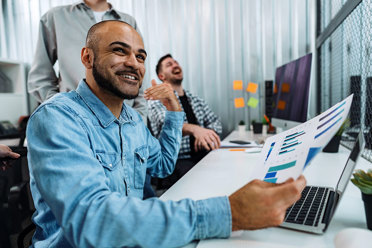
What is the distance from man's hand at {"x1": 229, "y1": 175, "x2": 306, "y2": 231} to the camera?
0.50 meters

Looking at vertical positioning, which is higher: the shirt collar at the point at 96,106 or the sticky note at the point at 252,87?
the sticky note at the point at 252,87

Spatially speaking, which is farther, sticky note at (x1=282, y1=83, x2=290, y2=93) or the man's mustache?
sticky note at (x1=282, y1=83, x2=290, y2=93)

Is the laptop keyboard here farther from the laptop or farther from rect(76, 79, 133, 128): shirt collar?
rect(76, 79, 133, 128): shirt collar

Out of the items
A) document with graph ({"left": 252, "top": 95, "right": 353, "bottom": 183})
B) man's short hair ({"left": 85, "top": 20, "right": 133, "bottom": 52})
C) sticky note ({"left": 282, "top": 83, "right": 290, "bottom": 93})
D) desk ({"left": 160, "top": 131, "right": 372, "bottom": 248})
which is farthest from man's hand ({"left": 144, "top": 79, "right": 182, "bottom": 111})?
sticky note ({"left": 282, "top": 83, "right": 290, "bottom": 93})

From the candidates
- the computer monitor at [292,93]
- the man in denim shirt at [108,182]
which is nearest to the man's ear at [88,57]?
the man in denim shirt at [108,182]

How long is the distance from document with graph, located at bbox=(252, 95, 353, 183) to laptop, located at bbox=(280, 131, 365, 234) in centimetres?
10

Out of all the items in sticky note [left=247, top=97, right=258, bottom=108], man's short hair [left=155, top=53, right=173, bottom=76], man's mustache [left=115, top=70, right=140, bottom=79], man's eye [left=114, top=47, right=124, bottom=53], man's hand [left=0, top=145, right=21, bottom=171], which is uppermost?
man's short hair [left=155, top=53, right=173, bottom=76]

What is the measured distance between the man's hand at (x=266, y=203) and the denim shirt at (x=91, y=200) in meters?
0.03

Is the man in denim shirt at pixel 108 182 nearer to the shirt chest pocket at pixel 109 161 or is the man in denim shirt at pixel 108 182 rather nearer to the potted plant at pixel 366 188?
the shirt chest pocket at pixel 109 161

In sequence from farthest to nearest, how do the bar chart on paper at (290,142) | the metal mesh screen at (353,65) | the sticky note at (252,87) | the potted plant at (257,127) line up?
the sticky note at (252,87), the potted plant at (257,127), the metal mesh screen at (353,65), the bar chart on paper at (290,142)

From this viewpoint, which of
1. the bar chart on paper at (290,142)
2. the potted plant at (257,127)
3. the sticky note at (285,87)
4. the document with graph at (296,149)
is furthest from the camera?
the potted plant at (257,127)

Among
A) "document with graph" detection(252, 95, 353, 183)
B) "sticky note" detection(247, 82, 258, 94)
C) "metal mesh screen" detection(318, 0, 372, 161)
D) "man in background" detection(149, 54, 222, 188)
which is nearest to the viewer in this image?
"document with graph" detection(252, 95, 353, 183)

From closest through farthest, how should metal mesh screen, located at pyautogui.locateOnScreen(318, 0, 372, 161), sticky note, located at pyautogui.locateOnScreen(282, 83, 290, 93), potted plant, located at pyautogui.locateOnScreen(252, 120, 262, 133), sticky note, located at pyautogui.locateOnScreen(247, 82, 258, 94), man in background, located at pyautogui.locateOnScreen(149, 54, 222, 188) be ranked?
metal mesh screen, located at pyautogui.locateOnScreen(318, 0, 372, 161), sticky note, located at pyautogui.locateOnScreen(282, 83, 290, 93), man in background, located at pyautogui.locateOnScreen(149, 54, 222, 188), potted plant, located at pyautogui.locateOnScreen(252, 120, 262, 133), sticky note, located at pyautogui.locateOnScreen(247, 82, 258, 94)

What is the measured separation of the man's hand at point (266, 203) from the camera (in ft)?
1.65
